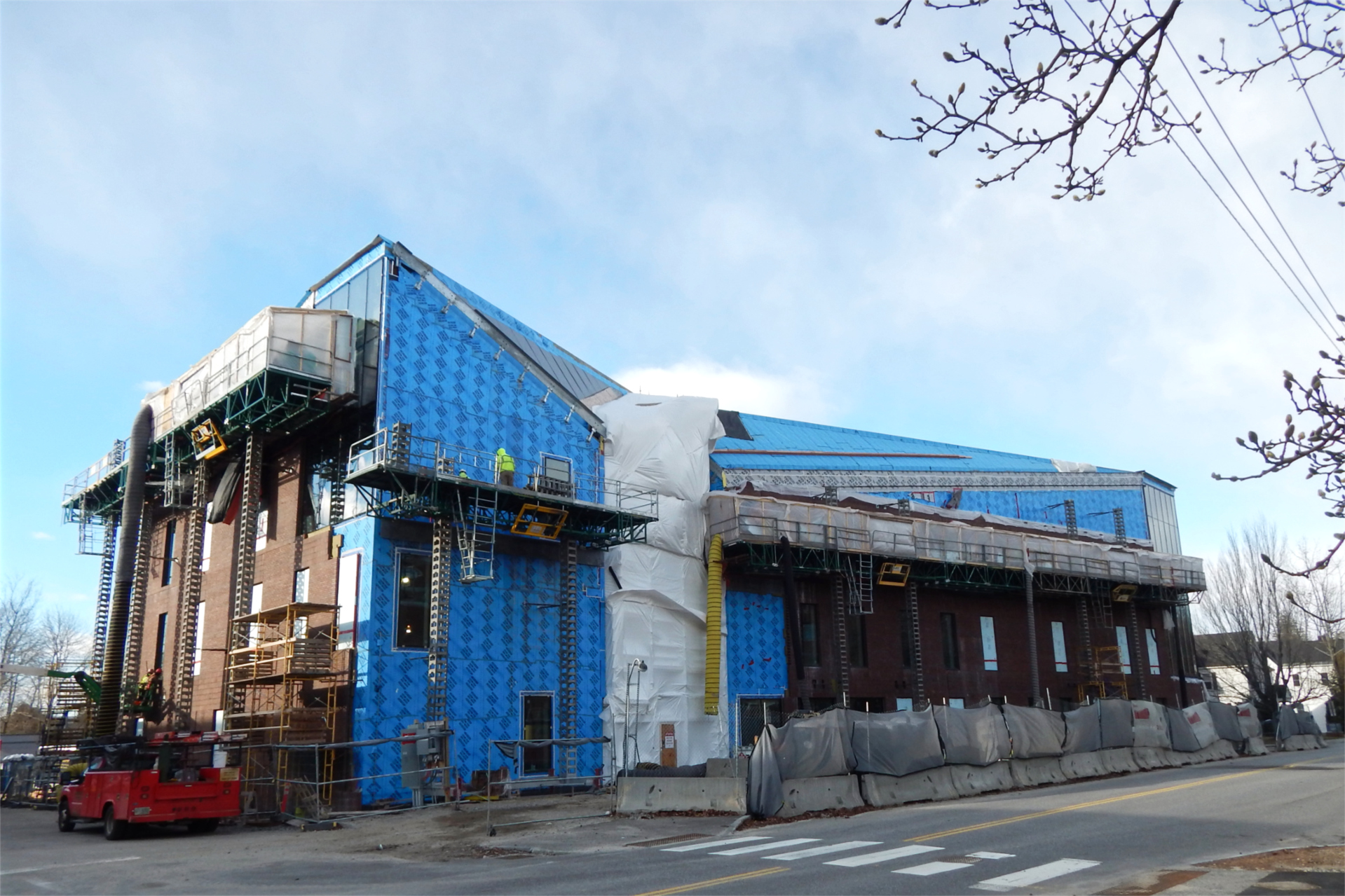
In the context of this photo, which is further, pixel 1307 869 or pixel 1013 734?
pixel 1013 734

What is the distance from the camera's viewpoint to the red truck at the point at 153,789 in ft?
64.4

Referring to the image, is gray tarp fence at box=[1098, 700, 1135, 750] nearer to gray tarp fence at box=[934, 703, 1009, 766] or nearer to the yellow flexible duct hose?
gray tarp fence at box=[934, 703, 1009, 766]

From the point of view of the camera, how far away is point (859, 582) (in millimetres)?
37500

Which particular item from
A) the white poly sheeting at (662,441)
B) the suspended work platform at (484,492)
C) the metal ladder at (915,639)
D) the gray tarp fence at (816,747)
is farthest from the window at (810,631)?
the gray tarp fence at (816,747)

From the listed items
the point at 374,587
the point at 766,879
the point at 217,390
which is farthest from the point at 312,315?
the point at 766,879

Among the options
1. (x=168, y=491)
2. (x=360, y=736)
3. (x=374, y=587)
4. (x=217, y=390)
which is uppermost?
(x=217, y=390)

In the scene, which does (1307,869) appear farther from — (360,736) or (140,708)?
(140,708)

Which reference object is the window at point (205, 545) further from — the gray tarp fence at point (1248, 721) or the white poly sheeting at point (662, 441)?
the gray tarp fence at point (1248, 721)

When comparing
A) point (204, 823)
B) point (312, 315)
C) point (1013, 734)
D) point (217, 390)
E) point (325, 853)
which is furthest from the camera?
point (217, 390)

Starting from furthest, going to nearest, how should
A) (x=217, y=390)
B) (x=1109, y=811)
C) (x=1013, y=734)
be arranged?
(x=217, y=390) → (x=1013, y=734) → (x=1109, y=811)

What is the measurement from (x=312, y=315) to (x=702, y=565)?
1582 cm

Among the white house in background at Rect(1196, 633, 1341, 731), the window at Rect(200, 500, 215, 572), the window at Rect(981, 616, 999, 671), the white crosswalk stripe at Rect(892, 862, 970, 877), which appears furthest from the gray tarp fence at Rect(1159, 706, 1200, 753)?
the window at Rect(200, 500, 215, 572)

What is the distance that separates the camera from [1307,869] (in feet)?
39.6

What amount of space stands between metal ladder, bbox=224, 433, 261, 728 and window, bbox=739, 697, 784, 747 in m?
16.5
